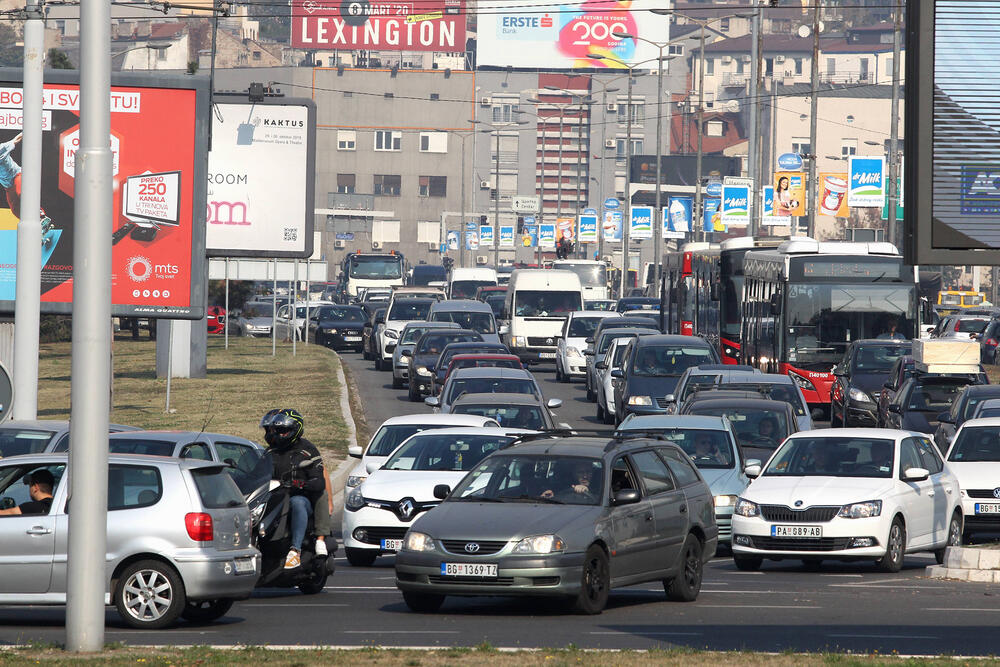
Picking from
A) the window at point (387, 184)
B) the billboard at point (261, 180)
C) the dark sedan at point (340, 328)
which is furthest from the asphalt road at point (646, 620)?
the window at point (387, 184)

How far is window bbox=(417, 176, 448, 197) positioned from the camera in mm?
137000

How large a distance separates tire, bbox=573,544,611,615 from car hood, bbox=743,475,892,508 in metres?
4.06

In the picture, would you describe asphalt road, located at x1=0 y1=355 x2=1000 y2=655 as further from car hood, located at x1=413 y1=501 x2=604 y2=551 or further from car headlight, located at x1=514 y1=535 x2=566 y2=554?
car hood, located at x1=413 y1=501 x2=604 y2=551

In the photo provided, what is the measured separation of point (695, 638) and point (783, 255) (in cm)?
2285

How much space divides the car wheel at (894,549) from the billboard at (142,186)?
49.7ft

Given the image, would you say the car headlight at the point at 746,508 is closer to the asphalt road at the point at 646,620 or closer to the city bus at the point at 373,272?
the asphalt road at the point at 646,620

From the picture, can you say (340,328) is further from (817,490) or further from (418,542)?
(418,542)

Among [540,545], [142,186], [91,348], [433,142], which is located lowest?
[540,545]


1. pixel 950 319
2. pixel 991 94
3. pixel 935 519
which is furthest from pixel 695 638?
pixel 950 319

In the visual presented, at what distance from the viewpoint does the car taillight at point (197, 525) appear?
39.5ft

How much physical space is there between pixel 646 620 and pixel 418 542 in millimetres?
1847

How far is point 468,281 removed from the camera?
71.9 m

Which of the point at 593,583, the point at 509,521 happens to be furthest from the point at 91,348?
the point at 593,583

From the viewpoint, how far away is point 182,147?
2928 centimetres
